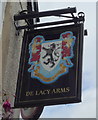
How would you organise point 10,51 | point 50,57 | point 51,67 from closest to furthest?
point 51,67, point 50,57, point 10,51

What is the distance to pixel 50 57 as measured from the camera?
6574 millimetres

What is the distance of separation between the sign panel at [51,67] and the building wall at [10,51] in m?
0.53

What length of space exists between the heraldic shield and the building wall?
2.28 ft

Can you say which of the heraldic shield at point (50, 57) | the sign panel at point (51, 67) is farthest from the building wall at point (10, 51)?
the heraldic shield at point (50, 57)

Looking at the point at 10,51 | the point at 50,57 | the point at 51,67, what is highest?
the point at 10,51

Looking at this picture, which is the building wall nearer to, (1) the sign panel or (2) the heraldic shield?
(1) the sign panel

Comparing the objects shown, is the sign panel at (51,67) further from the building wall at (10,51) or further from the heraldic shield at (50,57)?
the building wall at (10,51)

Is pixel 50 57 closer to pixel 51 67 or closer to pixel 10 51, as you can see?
pixel 51 67

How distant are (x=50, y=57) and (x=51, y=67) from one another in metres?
0.30

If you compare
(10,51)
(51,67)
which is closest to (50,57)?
(51,67)

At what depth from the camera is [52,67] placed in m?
6.35

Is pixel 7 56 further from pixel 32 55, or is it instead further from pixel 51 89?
pixel 51 89

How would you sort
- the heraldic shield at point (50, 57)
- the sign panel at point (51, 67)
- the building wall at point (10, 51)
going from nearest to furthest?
1. the sign panel at point (51, 67)
2. the heraldic shield at point (50, 57)
3. the building wall at point (10, 51)

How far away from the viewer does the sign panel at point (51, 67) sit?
231 inches
